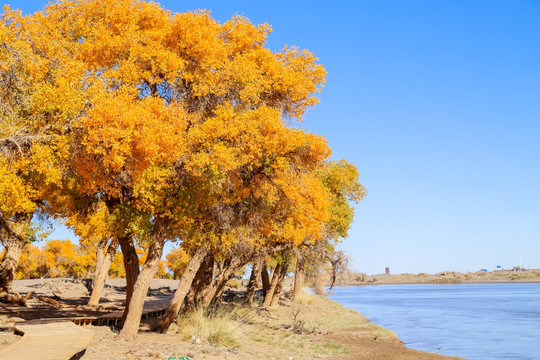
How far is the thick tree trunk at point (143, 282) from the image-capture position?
14.9 metres

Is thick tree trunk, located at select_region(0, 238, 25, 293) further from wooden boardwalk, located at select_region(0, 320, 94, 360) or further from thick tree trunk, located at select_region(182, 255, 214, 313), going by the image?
wooden boardwalk, located at select_region(0, 320, 94, 360)

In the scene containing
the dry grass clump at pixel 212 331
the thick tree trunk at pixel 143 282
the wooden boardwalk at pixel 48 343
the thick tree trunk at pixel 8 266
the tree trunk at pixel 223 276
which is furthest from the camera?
the thick tree trunk at pixel 8 266

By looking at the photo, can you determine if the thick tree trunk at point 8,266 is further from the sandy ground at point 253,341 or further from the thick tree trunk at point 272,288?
the thick tree trunk at point 272,288

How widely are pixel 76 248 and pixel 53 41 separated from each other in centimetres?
5947

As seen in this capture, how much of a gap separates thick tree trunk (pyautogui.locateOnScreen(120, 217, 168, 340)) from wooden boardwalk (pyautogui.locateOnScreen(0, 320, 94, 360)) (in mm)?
2201

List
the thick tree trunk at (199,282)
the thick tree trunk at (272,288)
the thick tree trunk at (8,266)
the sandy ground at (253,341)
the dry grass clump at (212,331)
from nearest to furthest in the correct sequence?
the sandy ground at (253,341) → the dry grass clump at (212,331) → the thick tree trunk at (199,282) → the thick tree trunk at (8,266) → the thick tree trunk at (272,288)

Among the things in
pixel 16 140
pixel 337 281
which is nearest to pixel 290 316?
pixel 337 281

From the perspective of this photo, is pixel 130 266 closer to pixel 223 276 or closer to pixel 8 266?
pixel 223 276

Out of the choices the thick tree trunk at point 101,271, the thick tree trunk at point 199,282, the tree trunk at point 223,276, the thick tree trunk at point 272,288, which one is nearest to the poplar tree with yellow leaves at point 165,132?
the tree trunk at point 223,276

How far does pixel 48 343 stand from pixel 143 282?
16.1ft

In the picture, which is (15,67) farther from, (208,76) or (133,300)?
(133,300)

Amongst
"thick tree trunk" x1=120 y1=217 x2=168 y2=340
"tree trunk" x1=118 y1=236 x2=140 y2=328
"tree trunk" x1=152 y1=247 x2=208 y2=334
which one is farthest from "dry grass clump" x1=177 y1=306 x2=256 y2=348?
"tree trunk" x1=118 y1=236 x2=140 y2=328

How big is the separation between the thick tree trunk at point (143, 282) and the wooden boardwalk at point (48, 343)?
7.22ft

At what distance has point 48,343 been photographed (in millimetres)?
10367
